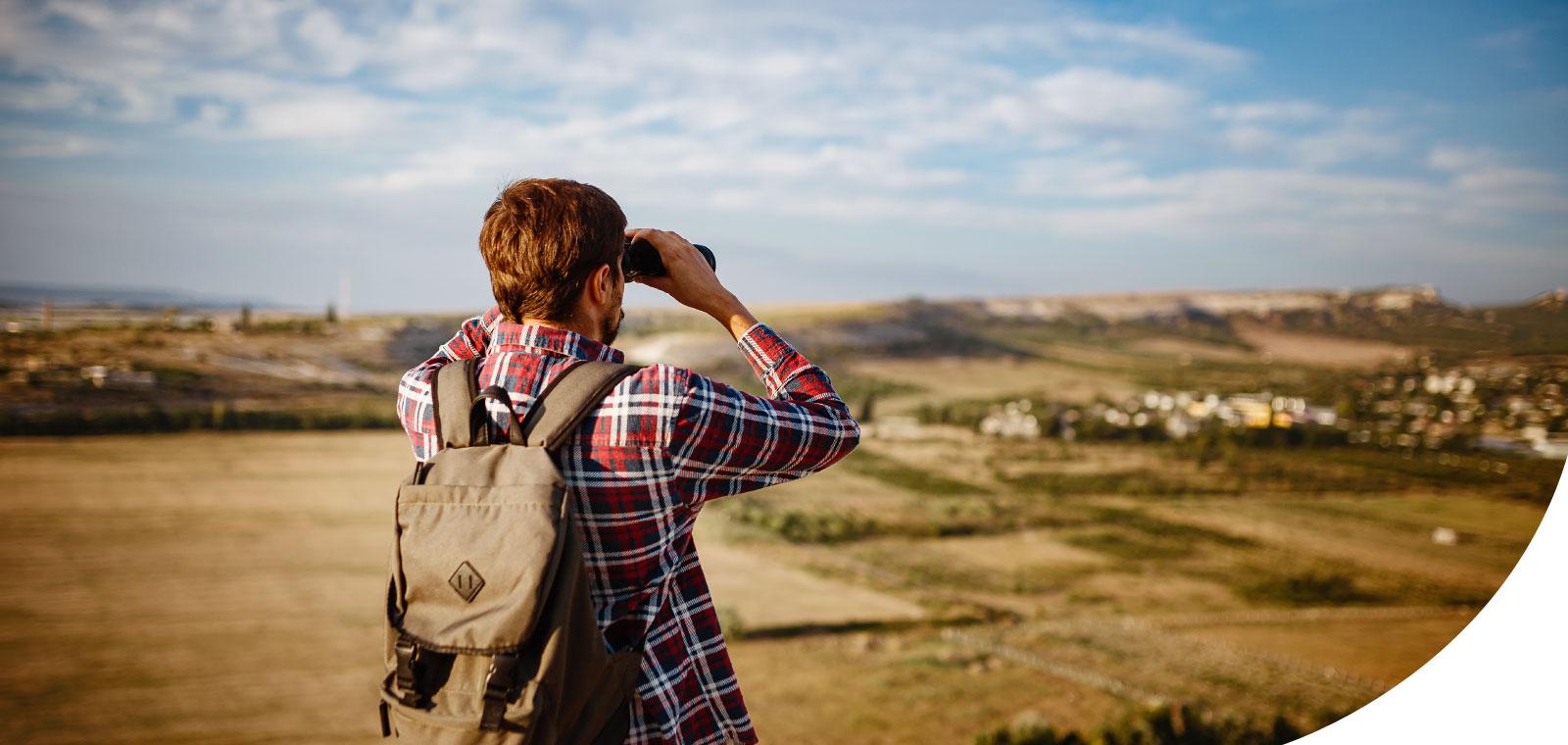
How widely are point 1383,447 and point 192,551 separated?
44.7 ft

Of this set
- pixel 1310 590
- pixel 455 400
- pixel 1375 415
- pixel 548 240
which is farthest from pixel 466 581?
pixel 1375 415

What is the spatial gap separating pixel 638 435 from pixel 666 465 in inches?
2.9

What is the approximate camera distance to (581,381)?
1186 millimetres

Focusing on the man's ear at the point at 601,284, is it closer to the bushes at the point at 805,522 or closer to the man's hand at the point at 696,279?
the man's hand at the point at 696,279

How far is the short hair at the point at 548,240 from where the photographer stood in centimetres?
122

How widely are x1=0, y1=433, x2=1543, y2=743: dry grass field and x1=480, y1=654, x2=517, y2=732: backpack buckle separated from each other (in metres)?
4.57

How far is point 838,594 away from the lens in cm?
820

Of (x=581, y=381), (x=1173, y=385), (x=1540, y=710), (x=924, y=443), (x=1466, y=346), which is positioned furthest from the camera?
(x=1173, y=385)

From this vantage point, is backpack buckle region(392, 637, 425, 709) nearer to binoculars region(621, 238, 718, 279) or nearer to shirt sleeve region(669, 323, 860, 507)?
shirt sleeve region(669, 323, 860, 507)

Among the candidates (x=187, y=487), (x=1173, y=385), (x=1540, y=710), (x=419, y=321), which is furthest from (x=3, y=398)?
(x=1173, y=385)

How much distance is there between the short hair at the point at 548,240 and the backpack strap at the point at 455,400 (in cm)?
13

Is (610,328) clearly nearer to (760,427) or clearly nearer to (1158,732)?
(760,427)

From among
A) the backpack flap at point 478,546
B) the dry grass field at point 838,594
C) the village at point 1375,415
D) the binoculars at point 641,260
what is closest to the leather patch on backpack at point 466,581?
the backpack flap at point 478,546

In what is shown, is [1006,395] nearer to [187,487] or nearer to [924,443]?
[924,443]
